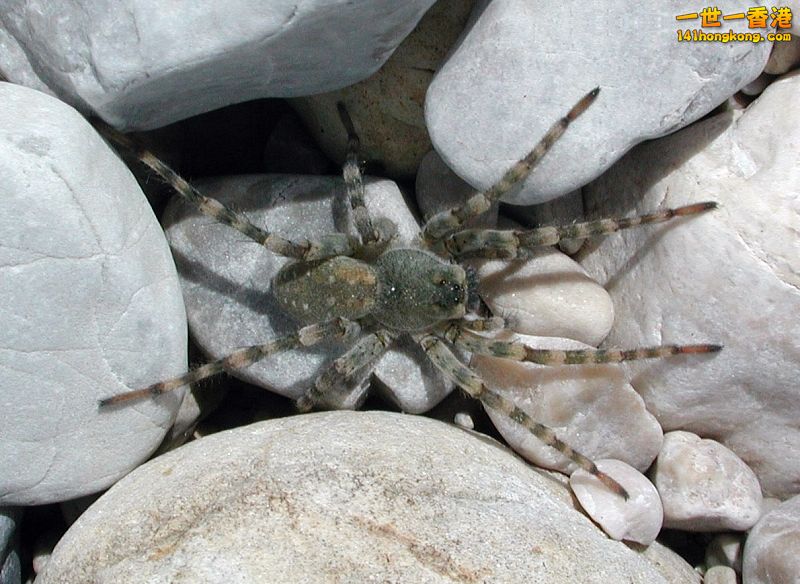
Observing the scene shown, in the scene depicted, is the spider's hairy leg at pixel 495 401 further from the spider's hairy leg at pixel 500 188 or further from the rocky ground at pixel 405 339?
the spider's hairy leg at pixel 500 188

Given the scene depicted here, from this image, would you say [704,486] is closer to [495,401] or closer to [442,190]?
[495,401]

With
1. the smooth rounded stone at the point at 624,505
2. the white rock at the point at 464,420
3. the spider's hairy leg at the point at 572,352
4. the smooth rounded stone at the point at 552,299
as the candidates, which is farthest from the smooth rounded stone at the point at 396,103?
the smooth rounded stone at the point at 624,505

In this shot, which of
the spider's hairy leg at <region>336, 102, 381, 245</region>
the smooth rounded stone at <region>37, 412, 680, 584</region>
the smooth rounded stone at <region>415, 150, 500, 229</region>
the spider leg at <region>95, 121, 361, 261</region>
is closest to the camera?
the smooth rounded stone at <region>37, 412, 680, 584</region>

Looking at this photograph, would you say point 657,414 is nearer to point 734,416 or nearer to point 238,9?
point 734,416

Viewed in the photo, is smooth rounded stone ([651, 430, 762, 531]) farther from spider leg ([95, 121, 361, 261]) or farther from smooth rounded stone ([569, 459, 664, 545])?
spider leg ([95, 121, 361, 261])

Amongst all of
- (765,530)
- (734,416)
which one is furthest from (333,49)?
(765,530)

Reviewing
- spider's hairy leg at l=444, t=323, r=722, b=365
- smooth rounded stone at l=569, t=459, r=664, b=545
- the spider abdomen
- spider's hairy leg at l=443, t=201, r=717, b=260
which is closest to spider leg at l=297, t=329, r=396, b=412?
the spider abdomen
